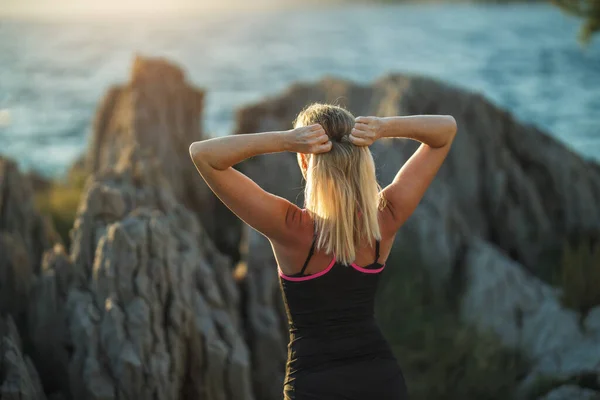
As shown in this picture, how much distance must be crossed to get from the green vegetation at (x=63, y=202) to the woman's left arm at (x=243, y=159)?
18.7 ft

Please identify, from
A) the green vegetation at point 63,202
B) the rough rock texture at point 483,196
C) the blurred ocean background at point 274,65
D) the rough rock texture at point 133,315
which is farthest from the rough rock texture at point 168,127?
the rough rock texture at point 133,315

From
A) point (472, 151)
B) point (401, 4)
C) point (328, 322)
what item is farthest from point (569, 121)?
point (401, 4)

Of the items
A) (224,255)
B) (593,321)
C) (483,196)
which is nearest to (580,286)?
(593,321)

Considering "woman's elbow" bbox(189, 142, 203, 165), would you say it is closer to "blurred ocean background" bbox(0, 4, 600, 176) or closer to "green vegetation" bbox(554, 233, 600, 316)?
"blurred ocean background" bbox(0, 4, 600, 176)

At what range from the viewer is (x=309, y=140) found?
3.68m

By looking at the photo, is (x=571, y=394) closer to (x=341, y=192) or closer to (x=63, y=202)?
(x=341, y=192)

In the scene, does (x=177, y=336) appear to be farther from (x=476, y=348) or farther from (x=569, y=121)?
(x=569, y=121)

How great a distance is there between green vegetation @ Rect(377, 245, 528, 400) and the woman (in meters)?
3.53

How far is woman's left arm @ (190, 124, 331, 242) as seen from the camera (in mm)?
3686

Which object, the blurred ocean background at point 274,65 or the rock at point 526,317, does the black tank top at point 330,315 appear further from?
the blurred ocean background at point 274,65

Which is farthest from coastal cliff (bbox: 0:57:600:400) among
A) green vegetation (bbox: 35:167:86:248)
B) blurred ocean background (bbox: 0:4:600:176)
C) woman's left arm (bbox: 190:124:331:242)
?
woman's left arm (bbox: 190:124:331:242)

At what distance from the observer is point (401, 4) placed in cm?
8062

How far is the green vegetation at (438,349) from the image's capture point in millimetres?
7203

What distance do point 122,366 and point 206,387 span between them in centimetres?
80
